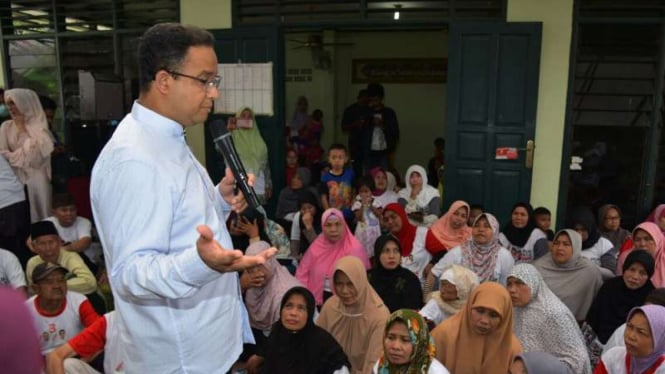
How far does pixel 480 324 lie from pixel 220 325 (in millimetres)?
1738

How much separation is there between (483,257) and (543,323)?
2.67 feet

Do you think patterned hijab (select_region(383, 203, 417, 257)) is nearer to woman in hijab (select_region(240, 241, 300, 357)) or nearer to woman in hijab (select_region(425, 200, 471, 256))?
woman in hijab (select_region(425, 200, 471, 256))

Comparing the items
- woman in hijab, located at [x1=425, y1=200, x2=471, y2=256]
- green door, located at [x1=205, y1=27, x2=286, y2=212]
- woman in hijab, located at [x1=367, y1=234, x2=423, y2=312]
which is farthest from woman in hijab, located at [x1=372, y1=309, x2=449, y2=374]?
green door, located at [x1=205, y1=27, x2=286, y2=212]

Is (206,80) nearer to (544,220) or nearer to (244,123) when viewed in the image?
(544,220)

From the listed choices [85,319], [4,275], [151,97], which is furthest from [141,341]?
[4,275]

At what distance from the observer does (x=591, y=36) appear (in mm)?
4879

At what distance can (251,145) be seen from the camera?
5223 mm

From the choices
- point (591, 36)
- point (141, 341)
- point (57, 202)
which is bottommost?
point (57, 202)

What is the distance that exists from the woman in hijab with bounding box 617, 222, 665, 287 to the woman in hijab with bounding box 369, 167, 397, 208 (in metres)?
1.96

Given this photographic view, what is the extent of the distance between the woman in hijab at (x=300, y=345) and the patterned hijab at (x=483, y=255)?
51.2 inches

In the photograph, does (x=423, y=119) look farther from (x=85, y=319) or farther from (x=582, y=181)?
(x=85, y=319)

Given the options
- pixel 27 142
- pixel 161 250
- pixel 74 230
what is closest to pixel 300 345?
pixel 161 250

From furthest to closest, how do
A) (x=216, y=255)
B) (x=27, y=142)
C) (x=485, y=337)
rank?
(x=27, y=142) → (x=485, y=337) → (x=216, y=255)

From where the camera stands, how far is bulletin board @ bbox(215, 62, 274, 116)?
519 centimetres
